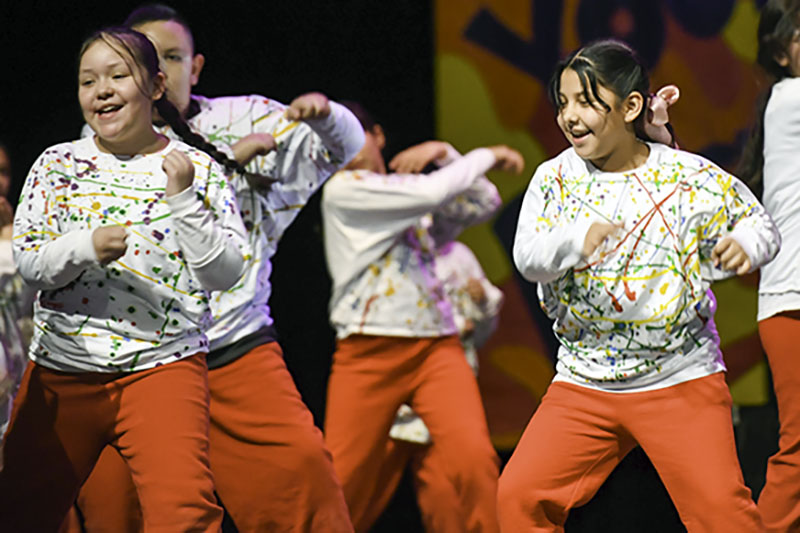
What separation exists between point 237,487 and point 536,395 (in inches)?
96.7

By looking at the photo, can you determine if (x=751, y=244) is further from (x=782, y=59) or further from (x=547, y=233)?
(x=782, y=59)

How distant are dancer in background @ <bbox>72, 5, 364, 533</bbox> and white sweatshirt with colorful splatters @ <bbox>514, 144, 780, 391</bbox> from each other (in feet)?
2.44

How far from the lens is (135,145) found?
2.59 meters

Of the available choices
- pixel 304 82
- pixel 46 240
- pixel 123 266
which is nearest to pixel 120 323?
pixel 123 266

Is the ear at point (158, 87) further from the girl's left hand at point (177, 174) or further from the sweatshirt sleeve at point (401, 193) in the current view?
the sweatshirt sleeve at point (401, 193)

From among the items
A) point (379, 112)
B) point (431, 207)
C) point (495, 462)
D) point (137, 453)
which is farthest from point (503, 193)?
point (137, 453)

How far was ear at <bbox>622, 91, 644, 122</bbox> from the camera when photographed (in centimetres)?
259

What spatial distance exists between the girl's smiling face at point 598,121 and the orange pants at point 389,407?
110 cm

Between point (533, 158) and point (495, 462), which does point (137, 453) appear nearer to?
point (495, 462)

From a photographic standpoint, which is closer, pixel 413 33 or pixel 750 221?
pixel 750 221

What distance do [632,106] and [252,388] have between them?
3.86 feet

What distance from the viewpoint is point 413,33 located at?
501 centimetres

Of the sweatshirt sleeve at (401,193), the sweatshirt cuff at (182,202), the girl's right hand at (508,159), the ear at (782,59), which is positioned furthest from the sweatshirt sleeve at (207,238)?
the ear at (782,59)

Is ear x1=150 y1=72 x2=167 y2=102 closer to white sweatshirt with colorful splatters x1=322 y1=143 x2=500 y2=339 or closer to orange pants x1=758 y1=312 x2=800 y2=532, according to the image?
white sweatshirt with colorful splatters x1=322 y1=143 x2=500 y2=339
